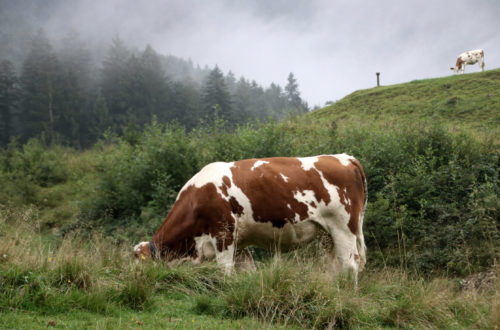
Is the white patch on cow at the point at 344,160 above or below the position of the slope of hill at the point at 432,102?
below

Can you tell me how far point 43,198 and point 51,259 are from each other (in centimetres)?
1246

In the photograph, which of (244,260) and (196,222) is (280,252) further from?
(196,222)

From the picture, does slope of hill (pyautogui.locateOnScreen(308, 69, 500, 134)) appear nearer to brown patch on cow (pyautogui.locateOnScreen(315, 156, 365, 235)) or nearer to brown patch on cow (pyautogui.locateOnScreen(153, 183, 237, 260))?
brown patch on cow (pyautogui.locateOnScreen(315, 156, 365, 235))

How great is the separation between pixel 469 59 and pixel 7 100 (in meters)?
56.4

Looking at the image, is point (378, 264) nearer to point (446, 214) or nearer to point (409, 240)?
point (409, 240)

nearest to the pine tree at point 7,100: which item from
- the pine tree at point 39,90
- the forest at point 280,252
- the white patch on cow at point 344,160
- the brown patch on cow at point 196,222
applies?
the pine tree at point 39,90

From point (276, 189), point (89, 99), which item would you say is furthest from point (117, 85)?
point (276, 189)

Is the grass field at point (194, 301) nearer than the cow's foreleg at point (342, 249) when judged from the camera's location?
Yes

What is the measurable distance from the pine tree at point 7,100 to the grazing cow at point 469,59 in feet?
173

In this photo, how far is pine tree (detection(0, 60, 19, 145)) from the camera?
48.5 metres

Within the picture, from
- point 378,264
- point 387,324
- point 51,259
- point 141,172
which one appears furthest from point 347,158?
point 141,172

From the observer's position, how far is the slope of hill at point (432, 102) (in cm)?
1611

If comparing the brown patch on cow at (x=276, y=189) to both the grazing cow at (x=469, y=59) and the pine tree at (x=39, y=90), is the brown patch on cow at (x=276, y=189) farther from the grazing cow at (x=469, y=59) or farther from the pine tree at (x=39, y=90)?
the pine tree at (x=39, y=90)

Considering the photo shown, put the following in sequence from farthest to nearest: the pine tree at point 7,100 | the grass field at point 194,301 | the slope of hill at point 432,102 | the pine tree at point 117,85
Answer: the pine tree at point 117,85 < the pine tree at point 7,100 < the slope of hill at point 432,102 < the grass field at point 194,301
